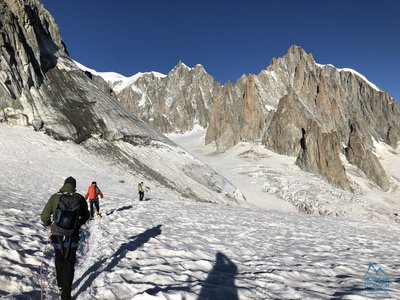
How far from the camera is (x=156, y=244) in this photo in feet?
35.9

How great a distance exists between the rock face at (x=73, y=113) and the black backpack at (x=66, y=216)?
36166 mm

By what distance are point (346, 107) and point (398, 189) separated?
65.8 m

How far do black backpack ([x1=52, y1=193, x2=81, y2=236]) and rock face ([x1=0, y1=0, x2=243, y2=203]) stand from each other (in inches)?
1424

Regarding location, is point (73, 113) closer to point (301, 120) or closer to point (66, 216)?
point (66, 216)

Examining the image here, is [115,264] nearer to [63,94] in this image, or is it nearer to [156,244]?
[156,244]

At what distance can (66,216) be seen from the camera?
6.88 m

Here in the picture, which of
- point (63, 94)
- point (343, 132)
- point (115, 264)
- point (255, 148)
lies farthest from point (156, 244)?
point (343, 132)

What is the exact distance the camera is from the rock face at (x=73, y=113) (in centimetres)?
4500

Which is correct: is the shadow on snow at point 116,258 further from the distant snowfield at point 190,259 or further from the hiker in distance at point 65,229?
the hiker in distance at point 65,229

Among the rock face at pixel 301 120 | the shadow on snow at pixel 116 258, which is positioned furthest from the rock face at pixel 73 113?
the rock face at pixel 301 120

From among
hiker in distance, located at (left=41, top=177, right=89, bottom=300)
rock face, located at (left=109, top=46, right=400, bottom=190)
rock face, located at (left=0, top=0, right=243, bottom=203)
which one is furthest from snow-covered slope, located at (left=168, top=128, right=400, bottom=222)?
hiker in distance, located at (left=41, top=177, right=89, bottom=300)

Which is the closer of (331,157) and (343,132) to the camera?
(331,157)

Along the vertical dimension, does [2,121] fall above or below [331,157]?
below

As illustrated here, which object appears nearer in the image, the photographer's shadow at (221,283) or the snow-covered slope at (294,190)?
the photographer's shadow at (221,283)
